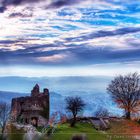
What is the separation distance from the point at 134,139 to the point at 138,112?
1187 inches

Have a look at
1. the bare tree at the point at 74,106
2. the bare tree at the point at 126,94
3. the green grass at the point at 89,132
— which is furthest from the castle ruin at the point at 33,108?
the bare tree at the point at 126,94

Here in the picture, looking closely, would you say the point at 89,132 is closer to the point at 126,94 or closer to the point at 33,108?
the point at 33,108

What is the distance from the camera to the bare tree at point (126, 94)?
7231 cm

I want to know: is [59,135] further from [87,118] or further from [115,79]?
[115,79]

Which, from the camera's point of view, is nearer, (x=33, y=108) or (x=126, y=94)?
(x=33, y=108)

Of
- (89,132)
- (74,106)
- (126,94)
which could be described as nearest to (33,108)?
(74,106)

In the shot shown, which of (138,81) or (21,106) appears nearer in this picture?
(21,106)

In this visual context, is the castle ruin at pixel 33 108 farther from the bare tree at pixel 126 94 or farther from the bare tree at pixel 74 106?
the bare tree at pixel 126 94

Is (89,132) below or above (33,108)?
below

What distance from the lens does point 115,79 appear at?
7662cm

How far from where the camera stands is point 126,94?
73000 millimetres

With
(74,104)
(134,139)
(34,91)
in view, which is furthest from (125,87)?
(134,139)

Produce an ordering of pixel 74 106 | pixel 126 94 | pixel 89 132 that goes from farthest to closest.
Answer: pixel 126 94 → pixel 74 106 → pixel 89 132

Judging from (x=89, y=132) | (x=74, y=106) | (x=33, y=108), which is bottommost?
(x=89, y=132)
